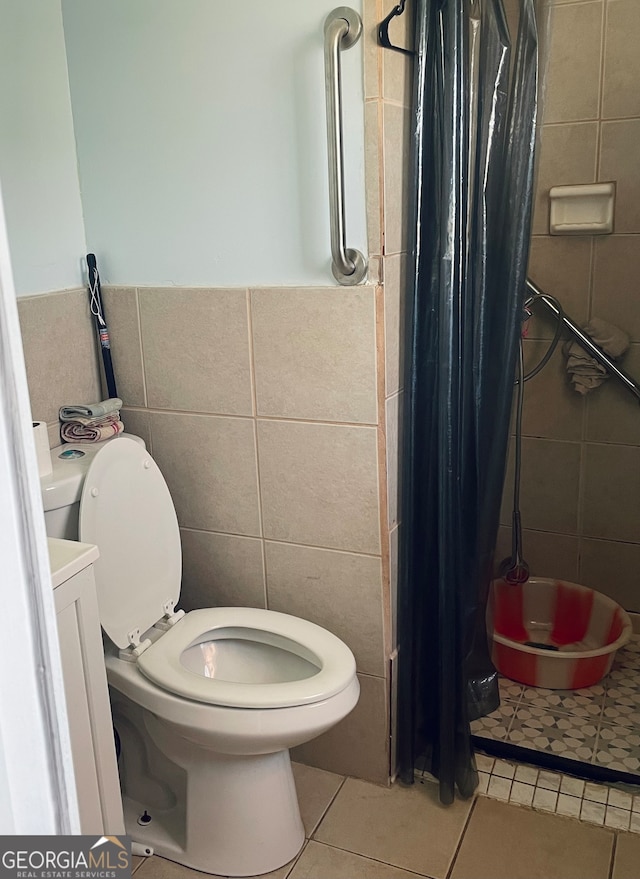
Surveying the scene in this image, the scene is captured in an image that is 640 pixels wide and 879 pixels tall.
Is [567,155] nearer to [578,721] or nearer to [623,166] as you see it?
[623,166]

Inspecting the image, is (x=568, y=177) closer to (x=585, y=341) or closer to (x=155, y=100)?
(x=585, y=341)

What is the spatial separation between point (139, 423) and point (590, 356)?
48.1 inches

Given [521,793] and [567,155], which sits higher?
[567,155]

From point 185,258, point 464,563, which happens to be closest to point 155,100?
point 185,258

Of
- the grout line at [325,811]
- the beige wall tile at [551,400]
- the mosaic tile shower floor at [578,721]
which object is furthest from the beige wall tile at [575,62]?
the grout line at [325,811]

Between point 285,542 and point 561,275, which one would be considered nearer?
point 285,542

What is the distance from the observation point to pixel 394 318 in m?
1.71

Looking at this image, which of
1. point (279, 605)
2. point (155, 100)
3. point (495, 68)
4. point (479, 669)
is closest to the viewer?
point (495, 68)

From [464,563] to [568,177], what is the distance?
1.10 metres

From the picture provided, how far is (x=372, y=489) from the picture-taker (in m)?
1.73

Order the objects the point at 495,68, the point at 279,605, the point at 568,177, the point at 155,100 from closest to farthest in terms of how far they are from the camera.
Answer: the point at 495,68 → the point at 155,100 → the point at 279,605 → the point at 568,177

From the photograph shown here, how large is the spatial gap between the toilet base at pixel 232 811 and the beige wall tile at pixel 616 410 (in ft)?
4.20

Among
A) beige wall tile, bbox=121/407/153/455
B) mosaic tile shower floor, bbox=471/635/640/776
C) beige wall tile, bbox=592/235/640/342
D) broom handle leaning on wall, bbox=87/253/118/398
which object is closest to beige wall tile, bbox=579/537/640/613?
mosaic tile shower floor, bbox=471/635/640/776

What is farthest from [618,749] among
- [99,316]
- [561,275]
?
[99,316]
